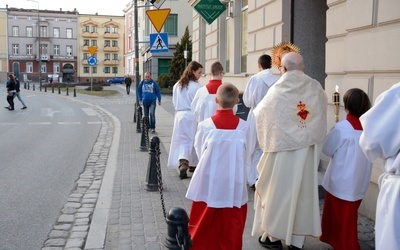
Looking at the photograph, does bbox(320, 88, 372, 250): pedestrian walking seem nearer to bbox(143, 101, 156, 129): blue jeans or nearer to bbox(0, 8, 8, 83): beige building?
bbox(143, 101, 156, 129): blue jeans

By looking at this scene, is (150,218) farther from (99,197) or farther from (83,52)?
(83,52)

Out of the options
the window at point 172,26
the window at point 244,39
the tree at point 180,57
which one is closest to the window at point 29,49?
the window at point 172,26

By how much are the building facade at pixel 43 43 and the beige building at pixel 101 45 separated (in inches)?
64.8

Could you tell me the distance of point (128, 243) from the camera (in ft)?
18.0

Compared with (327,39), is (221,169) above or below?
below

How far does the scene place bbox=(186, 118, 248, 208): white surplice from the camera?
4781mm

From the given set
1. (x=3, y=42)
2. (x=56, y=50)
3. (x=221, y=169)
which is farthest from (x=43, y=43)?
(x=221, y=169)

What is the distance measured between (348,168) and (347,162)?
61mm

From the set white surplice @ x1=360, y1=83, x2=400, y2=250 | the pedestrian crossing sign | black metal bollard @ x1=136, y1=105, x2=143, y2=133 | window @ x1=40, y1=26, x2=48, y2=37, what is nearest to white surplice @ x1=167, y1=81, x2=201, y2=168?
white surplice @ x1=360, y1=83, x2=400, y2=250

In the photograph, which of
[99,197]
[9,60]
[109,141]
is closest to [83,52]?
[9,60]

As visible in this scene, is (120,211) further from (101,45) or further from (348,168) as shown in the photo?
(101,45)

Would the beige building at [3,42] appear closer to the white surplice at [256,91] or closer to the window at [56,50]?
the window at [56,50]

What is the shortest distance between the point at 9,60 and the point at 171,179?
99.2 m

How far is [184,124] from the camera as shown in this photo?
9.16 meters
